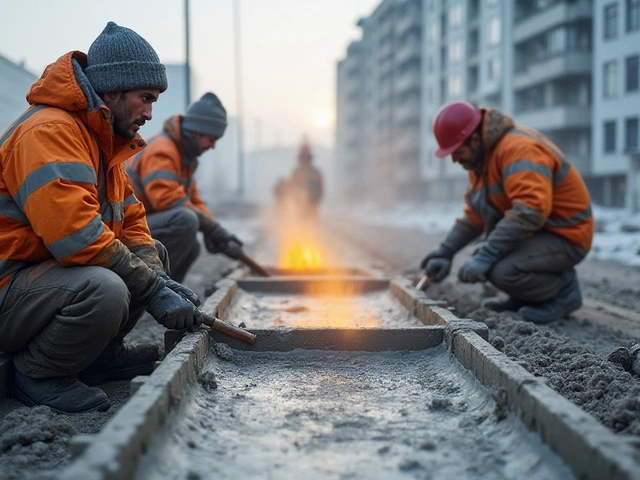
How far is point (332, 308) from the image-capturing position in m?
5.55

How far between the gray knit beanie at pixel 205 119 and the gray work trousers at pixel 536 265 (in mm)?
2705

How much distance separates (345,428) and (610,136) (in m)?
29.9

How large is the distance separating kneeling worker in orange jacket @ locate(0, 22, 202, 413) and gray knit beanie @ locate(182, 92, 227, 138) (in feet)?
8.13

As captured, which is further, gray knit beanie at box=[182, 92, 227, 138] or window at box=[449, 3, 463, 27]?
window at box=[449, 3, 463, 27]

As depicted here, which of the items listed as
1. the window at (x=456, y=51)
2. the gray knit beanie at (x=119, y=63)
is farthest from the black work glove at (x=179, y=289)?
the window at (x=456, y=51)

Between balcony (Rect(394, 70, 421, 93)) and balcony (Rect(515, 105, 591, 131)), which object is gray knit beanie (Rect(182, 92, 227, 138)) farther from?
balcony (Rect(394, 70, 421, 93))

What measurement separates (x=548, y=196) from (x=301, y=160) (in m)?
11.7

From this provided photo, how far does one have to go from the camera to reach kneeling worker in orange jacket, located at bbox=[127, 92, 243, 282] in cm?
556

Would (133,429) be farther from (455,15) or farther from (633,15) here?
(455,15)

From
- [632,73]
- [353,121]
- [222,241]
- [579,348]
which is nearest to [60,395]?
[579,348]

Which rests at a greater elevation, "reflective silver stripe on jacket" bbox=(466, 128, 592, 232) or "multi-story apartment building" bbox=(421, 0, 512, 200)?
"multi-story apartment building" bbox=(421, 0, 512, 200)

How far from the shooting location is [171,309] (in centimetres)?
335

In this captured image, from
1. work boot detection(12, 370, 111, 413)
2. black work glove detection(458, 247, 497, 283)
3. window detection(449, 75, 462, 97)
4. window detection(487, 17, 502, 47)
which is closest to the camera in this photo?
work boot detection(12, 370, 111, 413)

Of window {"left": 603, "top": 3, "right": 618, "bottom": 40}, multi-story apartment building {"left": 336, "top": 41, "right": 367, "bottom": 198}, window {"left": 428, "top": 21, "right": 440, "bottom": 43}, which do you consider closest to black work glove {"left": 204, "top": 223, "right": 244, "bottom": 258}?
window {"left": 603, "top": 3, "right": 618, "bottom": 40}
